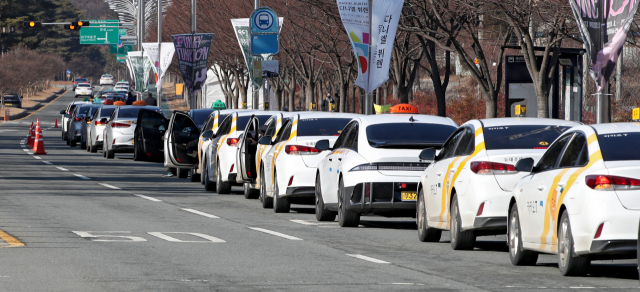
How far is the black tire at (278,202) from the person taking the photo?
662 inches

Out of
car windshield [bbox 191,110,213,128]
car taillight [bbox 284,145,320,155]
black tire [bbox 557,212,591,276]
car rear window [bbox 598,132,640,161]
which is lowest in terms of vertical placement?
black tire [bbox 557,212,591,276]

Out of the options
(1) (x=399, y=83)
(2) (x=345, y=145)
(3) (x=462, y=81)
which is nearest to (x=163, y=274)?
(2) (x=345, y=145)

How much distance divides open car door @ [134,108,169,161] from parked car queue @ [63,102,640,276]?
6.61m

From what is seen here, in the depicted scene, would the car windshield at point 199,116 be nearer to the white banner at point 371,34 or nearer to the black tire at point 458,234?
the white banner at point 371,34

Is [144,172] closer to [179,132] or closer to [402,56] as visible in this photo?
[179,132]

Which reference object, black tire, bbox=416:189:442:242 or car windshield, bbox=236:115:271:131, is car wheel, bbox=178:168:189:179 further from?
black tire, bbox=416:189:442:242

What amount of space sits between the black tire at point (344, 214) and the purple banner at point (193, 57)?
74.0 feet

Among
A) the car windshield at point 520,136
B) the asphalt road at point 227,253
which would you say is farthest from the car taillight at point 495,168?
the asphalt road at point 227,253

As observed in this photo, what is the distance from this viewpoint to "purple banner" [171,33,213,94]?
120 ft

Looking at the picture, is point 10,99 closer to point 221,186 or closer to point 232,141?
point 221,186

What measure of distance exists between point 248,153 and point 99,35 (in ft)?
237

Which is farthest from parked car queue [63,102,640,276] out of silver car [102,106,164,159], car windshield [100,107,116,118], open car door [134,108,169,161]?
car windshield [100,107,116,118]

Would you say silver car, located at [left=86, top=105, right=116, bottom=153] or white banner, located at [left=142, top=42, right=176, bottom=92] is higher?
white banner, located at [left=142, top=42, right=176, bottom=92]

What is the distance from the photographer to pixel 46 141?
48.6 m
